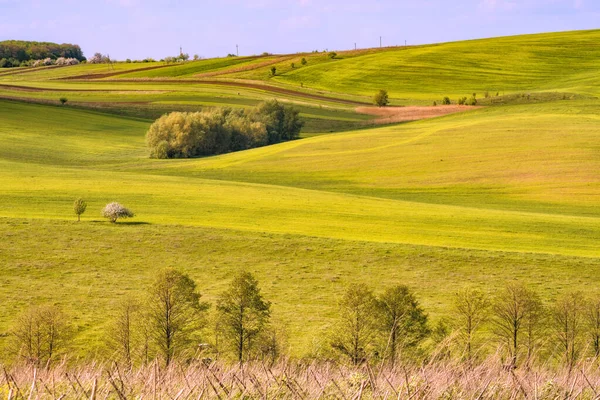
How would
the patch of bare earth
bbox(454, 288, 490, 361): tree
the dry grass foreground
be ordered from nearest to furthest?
the dry grass foreground, bbox(454, 288, 490, 361): tree, the patch of bare earth

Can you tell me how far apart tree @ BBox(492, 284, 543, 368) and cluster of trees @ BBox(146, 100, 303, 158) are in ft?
204

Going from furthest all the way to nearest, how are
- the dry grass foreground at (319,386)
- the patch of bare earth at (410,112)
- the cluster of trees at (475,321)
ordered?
the patch of bare earth at (410,112) < the cluster of trees at (475,321) < the dry grass foreground at (319,386)

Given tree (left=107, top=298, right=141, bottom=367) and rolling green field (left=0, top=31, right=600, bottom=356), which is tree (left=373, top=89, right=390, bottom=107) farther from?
tree (left=107, top=298, right=141, bottom=367)

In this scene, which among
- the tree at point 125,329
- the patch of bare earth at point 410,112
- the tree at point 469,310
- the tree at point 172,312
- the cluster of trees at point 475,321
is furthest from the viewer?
the patch of bare earth at point 410,112

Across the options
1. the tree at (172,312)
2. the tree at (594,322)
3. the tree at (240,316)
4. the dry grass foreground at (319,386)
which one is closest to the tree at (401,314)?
the tree at (240,316)

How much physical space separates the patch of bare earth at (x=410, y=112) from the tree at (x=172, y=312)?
7245 centimetres

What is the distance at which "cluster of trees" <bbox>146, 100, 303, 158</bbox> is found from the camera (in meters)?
88.4

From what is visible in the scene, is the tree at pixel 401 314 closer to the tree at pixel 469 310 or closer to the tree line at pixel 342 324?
the tree line at pixel 342 324

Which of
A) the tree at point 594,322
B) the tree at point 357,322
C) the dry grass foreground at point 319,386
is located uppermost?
the dry grass foreground at point 319,386

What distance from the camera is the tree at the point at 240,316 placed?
1118 inches

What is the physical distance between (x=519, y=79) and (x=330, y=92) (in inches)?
1158

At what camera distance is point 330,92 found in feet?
420

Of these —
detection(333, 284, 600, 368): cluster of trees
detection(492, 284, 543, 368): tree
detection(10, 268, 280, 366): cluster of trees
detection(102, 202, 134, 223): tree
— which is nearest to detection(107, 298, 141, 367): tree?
detection(10, 268, 280, 366): cluster of trees

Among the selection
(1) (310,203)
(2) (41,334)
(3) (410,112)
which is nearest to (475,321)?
(2) (41,334)
